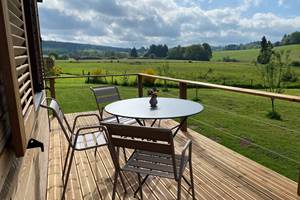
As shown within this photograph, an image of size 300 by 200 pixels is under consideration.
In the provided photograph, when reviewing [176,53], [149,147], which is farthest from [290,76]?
[149,147]

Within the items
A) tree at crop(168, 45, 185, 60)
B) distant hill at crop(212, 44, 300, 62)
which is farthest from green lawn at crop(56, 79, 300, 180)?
distant hill at crop(212, 44, 300, 62)

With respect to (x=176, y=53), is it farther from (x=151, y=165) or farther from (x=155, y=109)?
(x=151, y=165)

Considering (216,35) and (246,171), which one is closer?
(246,171)

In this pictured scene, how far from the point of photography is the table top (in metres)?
2.60

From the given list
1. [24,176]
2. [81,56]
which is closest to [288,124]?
[24,176]

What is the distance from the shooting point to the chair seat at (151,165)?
2.02 meters

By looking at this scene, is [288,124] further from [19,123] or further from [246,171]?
[19,123]

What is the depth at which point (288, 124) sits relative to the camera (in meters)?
7.63

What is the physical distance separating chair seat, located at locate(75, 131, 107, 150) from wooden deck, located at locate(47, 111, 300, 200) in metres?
0.45

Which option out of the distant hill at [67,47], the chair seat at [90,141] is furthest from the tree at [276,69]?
the distant hill at [67,47]

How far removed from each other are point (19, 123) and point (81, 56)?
23401 millimetres

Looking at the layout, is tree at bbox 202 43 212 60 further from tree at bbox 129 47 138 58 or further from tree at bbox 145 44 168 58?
tree at bbox 129 47 138 58

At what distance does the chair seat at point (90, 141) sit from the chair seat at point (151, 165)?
608 millimetres

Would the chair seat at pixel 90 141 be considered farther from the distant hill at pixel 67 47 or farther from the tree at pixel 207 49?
the tree at pixel 207 49
